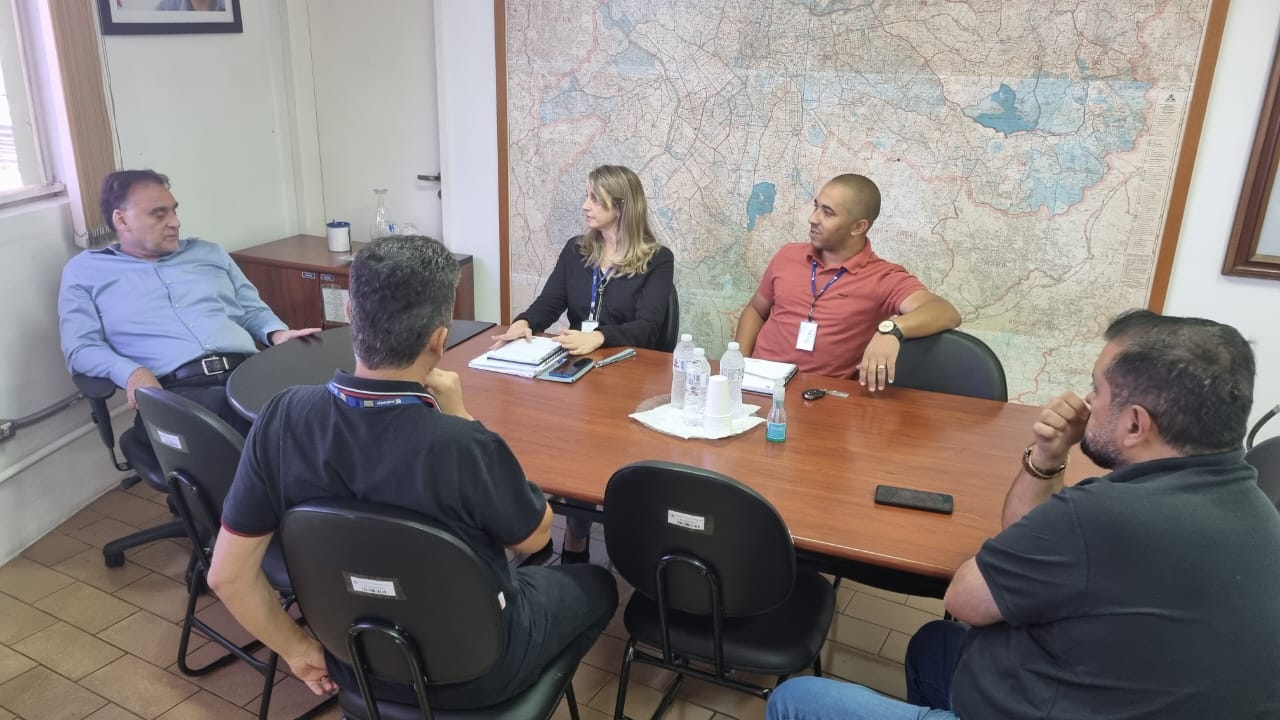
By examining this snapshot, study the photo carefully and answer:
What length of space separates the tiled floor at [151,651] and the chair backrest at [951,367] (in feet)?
2.47

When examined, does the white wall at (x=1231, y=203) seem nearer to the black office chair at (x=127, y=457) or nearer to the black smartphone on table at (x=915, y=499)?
the black smartphone on table at (x=915, y=499)

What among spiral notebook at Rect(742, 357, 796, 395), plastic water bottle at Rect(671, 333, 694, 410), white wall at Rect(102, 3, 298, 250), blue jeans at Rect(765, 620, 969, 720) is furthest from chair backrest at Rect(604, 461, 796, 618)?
white wall at Rect(102, 3, 298, 250)

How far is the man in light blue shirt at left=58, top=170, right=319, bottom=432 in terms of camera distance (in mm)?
2957

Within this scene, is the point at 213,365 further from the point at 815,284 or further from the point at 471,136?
the point at 815,284

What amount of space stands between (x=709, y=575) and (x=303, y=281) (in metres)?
2.94

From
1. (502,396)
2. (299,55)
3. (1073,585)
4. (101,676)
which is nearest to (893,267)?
(502,396)

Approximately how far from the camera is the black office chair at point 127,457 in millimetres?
2734

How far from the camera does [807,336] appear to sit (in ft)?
9.75

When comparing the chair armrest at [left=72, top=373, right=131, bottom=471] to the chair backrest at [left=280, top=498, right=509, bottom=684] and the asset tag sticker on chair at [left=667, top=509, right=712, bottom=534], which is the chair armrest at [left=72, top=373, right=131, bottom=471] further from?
the asset tag sticker on chair at [left=667, top=509, right=712, bottom=534]

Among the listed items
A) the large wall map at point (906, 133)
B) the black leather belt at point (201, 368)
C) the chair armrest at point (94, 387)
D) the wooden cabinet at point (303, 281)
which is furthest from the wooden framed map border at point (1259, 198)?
the chair armrest at point (94, 387)

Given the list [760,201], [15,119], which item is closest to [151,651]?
[15,119]

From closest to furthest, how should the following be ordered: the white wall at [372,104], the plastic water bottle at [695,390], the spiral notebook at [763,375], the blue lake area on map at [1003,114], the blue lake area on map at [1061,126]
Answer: the plastic water bottle at [695,390], the spiral notebook at [763,375], the blue lake area on map at [1061,126], the blue lake area on map at [1003,114], the white wall at [372,104]

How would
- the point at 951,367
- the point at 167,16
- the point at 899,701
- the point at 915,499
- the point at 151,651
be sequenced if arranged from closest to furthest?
the point at 899,701 < the point at 915,499 < the point at 151,651 < the point at 951,367 < the point at 167,16

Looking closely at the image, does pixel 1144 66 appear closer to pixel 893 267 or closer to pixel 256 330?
pixel 893 267
